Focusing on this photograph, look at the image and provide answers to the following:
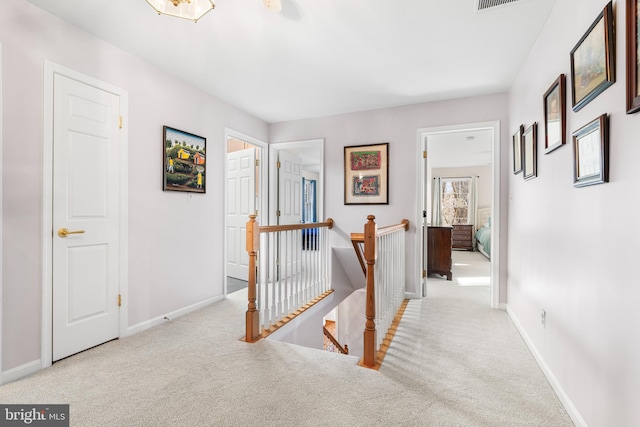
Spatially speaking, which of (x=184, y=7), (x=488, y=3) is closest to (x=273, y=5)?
(x=184, y=7)

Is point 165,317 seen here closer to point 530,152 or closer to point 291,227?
point 291,227

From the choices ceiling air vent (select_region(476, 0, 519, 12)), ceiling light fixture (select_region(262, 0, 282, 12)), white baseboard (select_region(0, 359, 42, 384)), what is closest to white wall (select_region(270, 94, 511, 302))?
ceiling air vent (select_region(476, 0, 519, 12))

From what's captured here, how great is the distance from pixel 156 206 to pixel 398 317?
8.51 feet

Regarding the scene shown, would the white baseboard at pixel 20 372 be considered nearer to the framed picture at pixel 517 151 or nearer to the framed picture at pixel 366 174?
the framed picture at pixel 366 174

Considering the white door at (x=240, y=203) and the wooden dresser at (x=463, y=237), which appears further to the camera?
the wooden dresser at (x=463, y=237)

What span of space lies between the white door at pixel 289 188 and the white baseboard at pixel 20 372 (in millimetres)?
2937

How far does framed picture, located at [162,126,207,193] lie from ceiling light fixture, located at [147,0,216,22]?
1.34 metres

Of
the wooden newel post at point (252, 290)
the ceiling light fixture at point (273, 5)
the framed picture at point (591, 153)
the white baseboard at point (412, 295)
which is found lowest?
the white baseboard at point (412, 295)

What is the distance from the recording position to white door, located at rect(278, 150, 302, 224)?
14.9 feet

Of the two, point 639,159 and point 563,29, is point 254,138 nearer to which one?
point 563,29

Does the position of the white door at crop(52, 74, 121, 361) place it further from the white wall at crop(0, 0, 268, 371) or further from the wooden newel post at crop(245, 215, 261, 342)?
the wooden newel post at crop(245, 215, 261, 342)

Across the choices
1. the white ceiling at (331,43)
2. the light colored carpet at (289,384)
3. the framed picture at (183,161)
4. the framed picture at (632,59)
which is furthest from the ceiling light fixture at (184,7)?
the light colored carpet at (289,384)

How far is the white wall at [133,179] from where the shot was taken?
1.87 m

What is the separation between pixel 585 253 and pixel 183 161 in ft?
10.5
